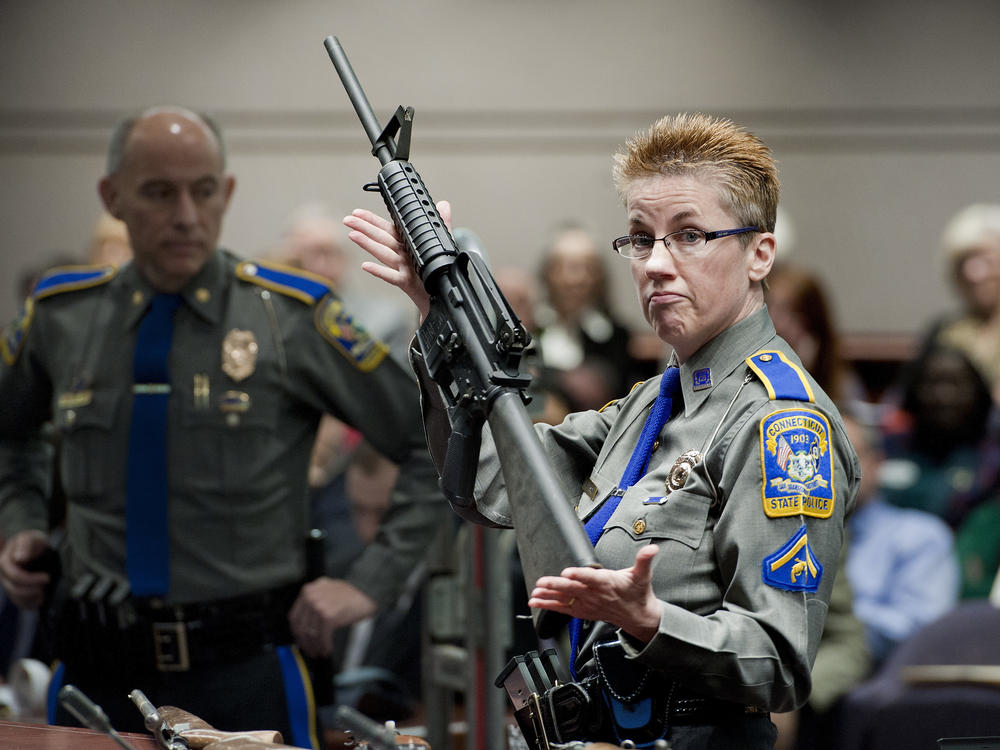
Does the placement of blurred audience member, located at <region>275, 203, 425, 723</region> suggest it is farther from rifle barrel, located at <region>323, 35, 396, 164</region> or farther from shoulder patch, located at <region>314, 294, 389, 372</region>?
rifle barrel, located at <region>323, 35, 396, 164</region>

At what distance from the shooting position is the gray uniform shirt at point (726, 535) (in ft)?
4.71

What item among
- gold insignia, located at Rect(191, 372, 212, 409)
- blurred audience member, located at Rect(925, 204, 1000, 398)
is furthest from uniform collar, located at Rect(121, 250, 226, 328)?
blurred audience member, located at Rect(925, 204, 1000, 398)

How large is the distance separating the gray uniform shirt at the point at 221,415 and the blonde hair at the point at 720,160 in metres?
1.12

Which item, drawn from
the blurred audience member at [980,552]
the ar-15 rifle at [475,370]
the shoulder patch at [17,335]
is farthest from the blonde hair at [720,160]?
the blurred audience member at [980,552]

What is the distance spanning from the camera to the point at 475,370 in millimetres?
1668

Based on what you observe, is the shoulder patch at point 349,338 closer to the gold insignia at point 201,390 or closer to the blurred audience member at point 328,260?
the gold insignia at point 201,390

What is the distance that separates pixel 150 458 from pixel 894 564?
2200mm

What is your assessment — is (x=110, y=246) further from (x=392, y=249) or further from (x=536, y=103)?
(x=536, y=103)

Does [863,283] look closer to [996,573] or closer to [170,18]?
[996,573]

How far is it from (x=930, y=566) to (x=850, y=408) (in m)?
0.70

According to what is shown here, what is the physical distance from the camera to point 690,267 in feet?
5.23

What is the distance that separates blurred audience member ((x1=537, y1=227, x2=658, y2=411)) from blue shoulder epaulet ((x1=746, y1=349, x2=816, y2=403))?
3.12 m

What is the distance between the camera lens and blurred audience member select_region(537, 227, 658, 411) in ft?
16.2

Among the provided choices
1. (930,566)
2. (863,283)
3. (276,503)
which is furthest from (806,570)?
(863,283)
